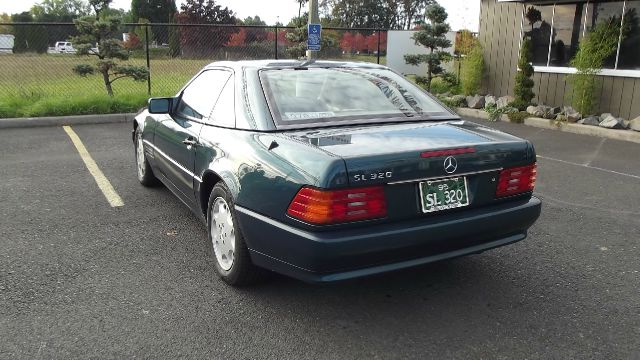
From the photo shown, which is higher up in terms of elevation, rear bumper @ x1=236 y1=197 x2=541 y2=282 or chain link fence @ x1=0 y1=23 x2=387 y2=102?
chain link fence @ x1=0 y1=23 x2=387 y2=102

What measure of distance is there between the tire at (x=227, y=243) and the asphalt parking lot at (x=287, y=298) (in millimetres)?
110

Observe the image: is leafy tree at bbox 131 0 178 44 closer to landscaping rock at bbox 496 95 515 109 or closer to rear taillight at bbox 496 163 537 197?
landscaping rock at bbox 496 95 515 109

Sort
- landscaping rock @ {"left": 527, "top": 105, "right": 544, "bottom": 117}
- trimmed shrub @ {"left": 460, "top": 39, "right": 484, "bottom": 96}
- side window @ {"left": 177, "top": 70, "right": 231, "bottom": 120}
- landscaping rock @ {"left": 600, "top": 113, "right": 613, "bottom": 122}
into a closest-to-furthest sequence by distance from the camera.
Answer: side window @ {"left": 177, "top": 70, "right": 231, "bottom": 120}
landscaping rock @ {"left": 600, "top": 113, "right": 613, "bottom": 122}
landscaping rock @ {"left": 527, "top": 105, "right": 544, "bottom": 117}
trimmed shrub @ {"left": 460, "top": 39, "right": 484, "bottom": 96}

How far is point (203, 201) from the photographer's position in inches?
148

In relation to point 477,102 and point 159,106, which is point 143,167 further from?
point 477,102

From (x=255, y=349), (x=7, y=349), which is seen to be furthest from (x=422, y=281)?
(x=7, y=349)

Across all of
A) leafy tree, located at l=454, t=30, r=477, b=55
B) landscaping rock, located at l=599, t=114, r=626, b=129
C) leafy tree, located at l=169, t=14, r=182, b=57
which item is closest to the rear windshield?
landscaping rock, located at l=599, t=114, r=626, b=129

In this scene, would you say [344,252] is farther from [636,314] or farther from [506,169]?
[636,314]

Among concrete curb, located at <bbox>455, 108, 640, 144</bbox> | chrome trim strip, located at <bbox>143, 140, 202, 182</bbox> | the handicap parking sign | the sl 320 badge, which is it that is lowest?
concrete curb, located at <bbox>455, 108, 640, 144</bbox>

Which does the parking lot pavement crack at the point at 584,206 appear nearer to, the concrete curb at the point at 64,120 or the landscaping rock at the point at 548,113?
the landscaping rock at the point at 548,113

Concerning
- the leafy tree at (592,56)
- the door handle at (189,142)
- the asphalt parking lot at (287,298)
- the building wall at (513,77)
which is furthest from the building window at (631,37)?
the door handle at (189,142)

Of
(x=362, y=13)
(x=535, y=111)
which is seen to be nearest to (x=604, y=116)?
(x=535, y=111)

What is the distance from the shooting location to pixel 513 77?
12.8 meters

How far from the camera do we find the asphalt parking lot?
2795 millimetres
